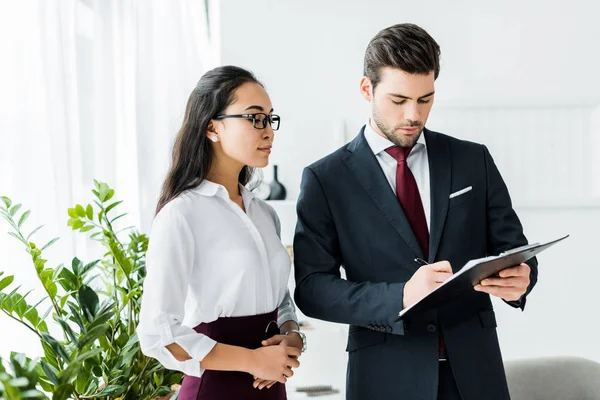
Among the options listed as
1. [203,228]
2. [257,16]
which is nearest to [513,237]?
[203,228]

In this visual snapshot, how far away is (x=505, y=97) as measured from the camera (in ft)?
12.3

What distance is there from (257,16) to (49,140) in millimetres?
2260

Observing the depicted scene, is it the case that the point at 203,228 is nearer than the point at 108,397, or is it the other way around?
the point at 203,228

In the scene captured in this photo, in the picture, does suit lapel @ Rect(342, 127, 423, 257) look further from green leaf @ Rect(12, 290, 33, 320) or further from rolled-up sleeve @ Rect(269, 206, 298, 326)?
green leaf @ Rect(12, 290, 33, 320)

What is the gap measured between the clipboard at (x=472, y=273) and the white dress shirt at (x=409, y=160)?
399 mm

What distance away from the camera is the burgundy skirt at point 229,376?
1462 millimetres

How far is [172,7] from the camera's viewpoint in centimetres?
317

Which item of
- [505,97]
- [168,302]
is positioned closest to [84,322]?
[168,302]

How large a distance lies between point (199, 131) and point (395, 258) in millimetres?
607

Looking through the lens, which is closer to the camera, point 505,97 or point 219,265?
point 219,265

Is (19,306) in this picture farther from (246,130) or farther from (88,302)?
(246,130)

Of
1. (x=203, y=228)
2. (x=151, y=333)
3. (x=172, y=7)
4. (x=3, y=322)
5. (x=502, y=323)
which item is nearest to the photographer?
(x=151, y=333)

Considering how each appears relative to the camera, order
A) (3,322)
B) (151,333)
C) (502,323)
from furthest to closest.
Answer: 1. (502,323)
2. (3,322)
3. (151,333)

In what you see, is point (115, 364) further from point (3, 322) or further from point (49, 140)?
point (49, 140)
